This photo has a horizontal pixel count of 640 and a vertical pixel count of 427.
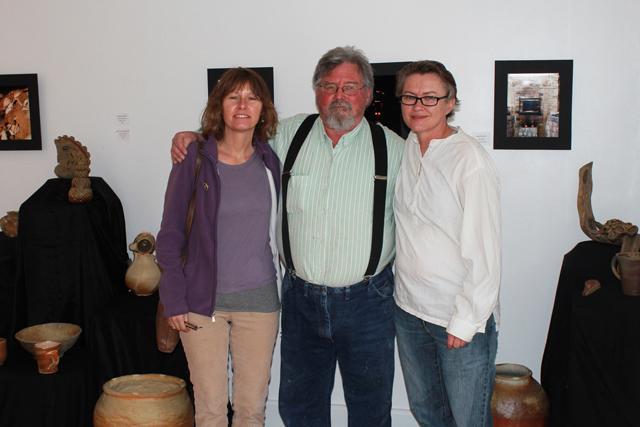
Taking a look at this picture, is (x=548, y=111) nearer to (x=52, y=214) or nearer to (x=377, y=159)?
(x=377, y=159)

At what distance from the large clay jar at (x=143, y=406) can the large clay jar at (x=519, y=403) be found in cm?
120

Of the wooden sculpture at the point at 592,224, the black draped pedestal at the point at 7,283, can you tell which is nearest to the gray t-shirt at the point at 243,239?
the wooden sculpture at the point at 592,224

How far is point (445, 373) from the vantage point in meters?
2.01

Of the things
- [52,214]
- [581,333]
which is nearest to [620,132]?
[581,333]

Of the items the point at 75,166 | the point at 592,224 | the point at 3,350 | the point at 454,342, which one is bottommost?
the point at 3,350

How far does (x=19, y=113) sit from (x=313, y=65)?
1468 mm

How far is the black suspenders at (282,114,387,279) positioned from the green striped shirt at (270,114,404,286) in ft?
Result: 0.05

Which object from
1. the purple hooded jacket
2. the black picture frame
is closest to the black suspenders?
the purple hooded jacket

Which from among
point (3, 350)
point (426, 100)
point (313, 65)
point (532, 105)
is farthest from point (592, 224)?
point (3, 350)

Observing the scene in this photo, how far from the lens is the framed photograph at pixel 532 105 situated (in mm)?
2793

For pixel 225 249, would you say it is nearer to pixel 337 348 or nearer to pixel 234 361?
pixel 234 361

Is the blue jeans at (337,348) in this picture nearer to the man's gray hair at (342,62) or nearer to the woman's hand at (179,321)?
the woman's hand at (179,321)

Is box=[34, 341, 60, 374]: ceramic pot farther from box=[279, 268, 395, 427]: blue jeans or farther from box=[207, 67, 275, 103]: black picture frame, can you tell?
box=[207, 67, 275, 103]: black picture frame

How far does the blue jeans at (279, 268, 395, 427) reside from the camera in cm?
217
